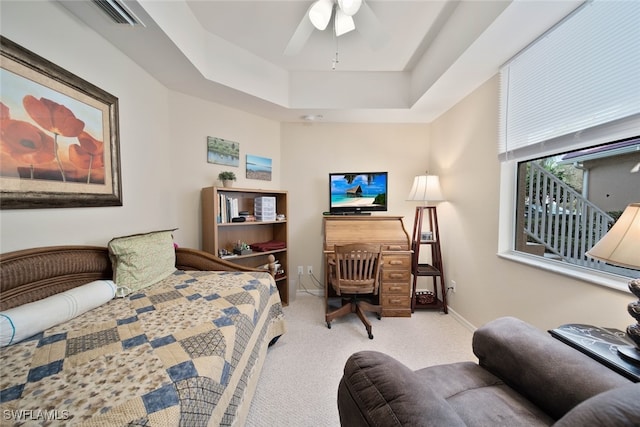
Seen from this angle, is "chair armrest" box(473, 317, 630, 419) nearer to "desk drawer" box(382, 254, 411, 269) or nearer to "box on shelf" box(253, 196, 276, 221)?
"desk drawer" box(382, 254, 411, 269)

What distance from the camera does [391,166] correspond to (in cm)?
316

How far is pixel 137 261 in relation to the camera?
1.54 metres

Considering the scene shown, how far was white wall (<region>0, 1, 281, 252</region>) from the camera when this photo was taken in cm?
122

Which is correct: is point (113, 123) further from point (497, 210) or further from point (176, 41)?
point (497, 210)

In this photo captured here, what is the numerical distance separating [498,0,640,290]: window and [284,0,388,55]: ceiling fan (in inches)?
45.5

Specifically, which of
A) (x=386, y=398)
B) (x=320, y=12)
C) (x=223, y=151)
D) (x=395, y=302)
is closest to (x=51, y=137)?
(x=223, y=151)

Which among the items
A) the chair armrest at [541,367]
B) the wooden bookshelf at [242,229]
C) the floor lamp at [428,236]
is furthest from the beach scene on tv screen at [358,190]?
the chair armrest at [541,367]

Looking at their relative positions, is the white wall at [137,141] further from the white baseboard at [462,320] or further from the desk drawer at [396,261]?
the white baseboard at [462,320]

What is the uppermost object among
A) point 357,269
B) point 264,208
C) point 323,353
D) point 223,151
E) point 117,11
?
point 117,11

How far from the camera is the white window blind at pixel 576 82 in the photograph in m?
1.18

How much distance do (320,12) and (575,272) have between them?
7.95 feet

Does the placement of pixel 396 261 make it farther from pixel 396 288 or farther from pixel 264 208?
pixel 264 208

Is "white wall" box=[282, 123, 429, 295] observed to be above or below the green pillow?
above

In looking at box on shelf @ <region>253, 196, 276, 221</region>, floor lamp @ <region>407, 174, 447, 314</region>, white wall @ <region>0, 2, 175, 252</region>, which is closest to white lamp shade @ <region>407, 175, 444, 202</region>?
floor lamp @ <region>407, 174, 447, 314</region>
